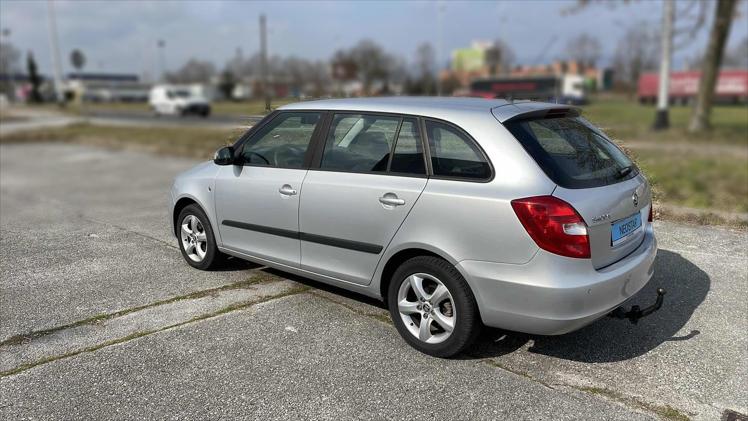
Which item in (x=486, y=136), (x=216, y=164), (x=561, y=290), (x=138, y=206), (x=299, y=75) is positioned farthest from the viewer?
(x=299, y=75)

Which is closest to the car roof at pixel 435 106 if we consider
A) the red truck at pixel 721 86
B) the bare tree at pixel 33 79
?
the red truck at pixel 721 86

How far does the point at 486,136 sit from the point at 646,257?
1.33 m

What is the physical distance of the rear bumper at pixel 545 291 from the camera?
3072 millimetres

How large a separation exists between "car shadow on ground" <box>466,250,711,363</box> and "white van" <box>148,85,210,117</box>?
36.9 meters

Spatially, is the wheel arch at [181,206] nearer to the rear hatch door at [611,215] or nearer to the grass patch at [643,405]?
the rear hatch door at [611,215]

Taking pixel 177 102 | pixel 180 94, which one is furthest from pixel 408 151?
pixel 180 94

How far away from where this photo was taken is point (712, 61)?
17.9 metres

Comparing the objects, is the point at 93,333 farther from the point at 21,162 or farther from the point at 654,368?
the point at 21,162

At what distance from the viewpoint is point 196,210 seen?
5.11 meters

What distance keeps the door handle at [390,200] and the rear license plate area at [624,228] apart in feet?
4.08

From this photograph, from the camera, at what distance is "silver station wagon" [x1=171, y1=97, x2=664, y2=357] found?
3119 millimetres

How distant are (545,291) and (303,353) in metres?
1.55

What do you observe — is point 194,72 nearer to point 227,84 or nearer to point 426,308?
point 227,84

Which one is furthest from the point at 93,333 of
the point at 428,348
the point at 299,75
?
the point at 299,75
